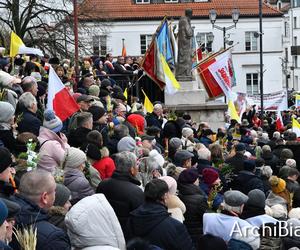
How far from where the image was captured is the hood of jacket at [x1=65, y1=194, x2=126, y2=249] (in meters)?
6.83

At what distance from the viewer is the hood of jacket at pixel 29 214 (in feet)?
23.2

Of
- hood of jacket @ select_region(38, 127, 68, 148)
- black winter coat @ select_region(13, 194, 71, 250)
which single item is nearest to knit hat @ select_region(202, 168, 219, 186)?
hood of jacket @ select_region(38, 127, 68, 148)

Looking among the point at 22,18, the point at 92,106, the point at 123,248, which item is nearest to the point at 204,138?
the point at 92,106

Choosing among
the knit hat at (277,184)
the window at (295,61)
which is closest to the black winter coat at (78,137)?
the knit hat at (277,184)

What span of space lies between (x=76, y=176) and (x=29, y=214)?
215 cm

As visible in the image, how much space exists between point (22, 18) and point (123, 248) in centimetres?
4085

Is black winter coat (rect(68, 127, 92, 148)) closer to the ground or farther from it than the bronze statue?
closer to the ground

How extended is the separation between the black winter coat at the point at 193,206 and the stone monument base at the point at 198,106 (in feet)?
50.0

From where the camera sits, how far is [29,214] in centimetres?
715

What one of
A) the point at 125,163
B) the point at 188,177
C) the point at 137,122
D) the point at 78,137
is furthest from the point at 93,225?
the point at 137,122

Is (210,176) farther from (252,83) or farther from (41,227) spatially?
(252,83)

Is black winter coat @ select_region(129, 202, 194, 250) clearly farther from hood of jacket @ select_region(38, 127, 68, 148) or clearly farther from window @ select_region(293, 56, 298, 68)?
window @ select_region(293, 56, 298, 68)

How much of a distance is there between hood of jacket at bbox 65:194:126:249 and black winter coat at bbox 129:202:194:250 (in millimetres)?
1180

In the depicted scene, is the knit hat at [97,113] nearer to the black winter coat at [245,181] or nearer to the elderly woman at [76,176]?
the black winter coat at [245,181]
